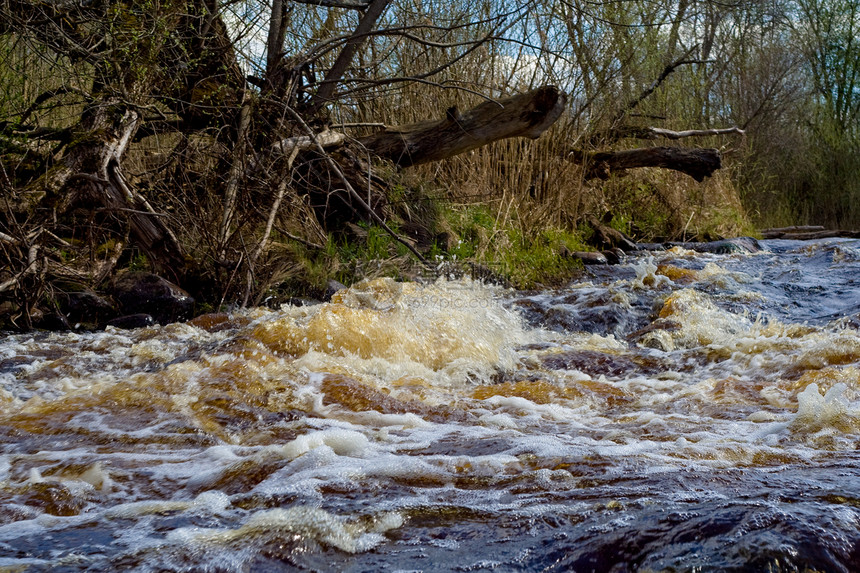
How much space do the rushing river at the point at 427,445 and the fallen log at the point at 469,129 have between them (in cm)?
250

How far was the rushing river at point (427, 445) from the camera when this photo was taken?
1.69 metres

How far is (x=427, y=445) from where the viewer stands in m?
2.65

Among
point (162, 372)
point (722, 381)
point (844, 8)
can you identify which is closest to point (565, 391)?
point (722, 381)

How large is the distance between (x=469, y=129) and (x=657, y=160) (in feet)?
12.4

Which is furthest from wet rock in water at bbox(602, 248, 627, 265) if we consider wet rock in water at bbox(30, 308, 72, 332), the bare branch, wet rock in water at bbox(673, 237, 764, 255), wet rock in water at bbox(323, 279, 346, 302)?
wet rock in water at bbox(30, 308, 72, 332)

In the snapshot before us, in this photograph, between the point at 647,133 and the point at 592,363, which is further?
the point at 647,133

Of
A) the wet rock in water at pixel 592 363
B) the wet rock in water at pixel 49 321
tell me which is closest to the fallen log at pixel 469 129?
the wet rock in water at pixel 592 363

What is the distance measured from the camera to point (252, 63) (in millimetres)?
6648

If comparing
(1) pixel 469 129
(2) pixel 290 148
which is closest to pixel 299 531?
(2) pixel 290 148

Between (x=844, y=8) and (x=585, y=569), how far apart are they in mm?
22411

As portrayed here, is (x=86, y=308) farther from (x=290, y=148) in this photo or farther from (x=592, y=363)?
(x=592, y=363)

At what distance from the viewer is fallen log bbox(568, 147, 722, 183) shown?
9727mm

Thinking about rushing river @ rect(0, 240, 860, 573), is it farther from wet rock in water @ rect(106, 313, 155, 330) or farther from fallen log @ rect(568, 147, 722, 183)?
fallen log @ rect(568, 147, 722, 183)

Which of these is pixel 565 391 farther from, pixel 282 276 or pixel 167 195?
pixel 167 195
